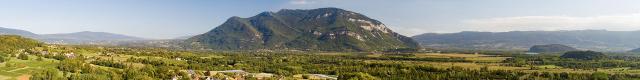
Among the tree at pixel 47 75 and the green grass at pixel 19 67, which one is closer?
the tree at pixel 47 75

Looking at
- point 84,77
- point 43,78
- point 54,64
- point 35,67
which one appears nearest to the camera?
point 43,78

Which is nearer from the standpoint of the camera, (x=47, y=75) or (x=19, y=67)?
(x=47, y=75)

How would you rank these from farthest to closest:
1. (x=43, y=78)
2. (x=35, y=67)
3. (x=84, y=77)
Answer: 1. (x=35, y=67)
2. (x=84, y=77)
3. (x=43, y=78)

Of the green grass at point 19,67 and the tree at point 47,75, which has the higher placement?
the green grass at point 19,67

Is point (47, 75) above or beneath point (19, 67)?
beneath

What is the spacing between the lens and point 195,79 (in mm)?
159250

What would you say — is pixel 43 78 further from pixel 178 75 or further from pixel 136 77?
pixel 178 75

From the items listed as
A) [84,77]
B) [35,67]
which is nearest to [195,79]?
[84,77]

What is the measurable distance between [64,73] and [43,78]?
50.8 feet

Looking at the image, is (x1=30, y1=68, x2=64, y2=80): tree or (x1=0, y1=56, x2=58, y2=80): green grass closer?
(x1=30, y1=68, x2=64, y2=80): tree

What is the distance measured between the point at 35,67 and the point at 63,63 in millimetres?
11477

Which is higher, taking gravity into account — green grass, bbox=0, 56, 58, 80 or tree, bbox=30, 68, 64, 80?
green grass, bbox=0, 56, 58, 80

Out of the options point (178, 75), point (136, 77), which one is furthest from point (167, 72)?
point (136, 77)

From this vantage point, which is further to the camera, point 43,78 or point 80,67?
point 80,67
